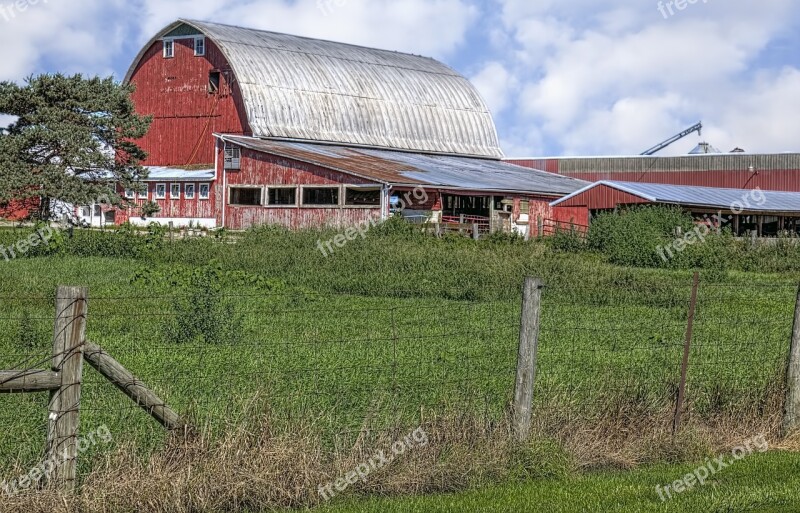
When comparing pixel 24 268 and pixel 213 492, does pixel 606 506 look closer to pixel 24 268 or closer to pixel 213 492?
pixel 213 492

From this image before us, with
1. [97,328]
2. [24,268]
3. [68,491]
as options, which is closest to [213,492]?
[68,491]

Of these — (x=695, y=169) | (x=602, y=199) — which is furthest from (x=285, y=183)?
(x=695, y=169)

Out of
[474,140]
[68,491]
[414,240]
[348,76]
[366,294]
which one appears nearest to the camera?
[68,491]

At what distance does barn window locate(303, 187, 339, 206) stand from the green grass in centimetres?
3277

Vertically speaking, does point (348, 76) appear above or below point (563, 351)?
above

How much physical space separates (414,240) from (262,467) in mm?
24378

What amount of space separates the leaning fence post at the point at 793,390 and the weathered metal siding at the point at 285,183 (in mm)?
28531

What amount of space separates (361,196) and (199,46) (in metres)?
14.7

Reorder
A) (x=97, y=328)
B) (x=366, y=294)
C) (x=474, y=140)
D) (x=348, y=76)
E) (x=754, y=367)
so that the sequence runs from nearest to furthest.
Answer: (x=754, y=367), (x=97, y=328), (x=366, y=294), (x=348, y=76), (x=474, y=140)

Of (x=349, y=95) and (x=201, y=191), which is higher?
(x=349, y=95)

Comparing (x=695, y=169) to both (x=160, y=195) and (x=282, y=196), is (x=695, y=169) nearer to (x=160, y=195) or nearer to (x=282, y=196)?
(x=282, y=196)

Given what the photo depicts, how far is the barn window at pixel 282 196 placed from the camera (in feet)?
140

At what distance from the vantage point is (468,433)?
857cm

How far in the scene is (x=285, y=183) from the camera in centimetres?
4288
